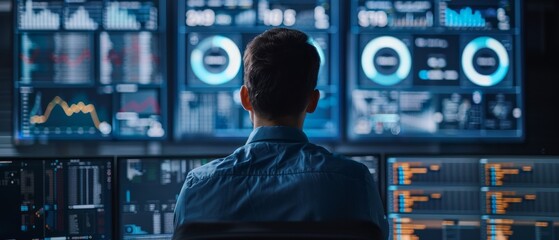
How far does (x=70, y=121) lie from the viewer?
2.73 m

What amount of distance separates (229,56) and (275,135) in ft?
4.53

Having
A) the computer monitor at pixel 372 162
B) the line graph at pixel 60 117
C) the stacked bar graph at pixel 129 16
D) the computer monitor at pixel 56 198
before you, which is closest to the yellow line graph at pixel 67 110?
the line graph at pixel 60 117

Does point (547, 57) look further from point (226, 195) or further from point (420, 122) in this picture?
point (226, 195)

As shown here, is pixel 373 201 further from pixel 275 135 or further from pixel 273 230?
pixel 273 230

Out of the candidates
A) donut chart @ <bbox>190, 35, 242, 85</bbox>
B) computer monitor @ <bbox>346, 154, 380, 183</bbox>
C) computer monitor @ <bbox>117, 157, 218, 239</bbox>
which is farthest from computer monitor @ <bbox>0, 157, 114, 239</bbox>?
computer monitor @ <bbox>346, 154, 380, 183</bbox>

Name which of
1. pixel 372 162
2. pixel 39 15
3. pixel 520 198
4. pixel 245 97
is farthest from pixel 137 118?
pixel 520 198

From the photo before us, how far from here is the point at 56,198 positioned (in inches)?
101

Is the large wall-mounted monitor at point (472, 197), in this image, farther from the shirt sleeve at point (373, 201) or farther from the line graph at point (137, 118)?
the shirt sleeve at point (373, 201)

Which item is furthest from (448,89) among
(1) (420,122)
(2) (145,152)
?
(2) (145,152)

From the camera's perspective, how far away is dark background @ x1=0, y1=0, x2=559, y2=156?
110 inches

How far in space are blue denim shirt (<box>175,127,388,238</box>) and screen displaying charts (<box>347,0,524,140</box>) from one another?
4.56 ft

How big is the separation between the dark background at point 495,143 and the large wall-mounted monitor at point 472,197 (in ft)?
0.59

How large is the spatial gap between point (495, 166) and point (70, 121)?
1749 mm

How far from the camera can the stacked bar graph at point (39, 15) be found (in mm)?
2734
